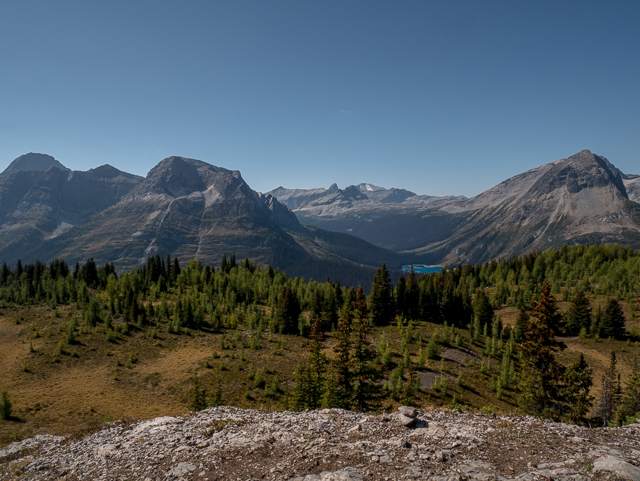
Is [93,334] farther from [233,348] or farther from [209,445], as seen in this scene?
[209,445]

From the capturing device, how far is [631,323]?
86.0 m

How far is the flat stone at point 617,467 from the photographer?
12704 mm

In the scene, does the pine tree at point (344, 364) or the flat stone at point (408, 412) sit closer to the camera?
the flat stone at point (408, 412)

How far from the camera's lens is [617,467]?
44.1ft

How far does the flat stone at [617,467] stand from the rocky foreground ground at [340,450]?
0.12 feet

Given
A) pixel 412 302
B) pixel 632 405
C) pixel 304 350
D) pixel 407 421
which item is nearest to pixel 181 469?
pixel 407 421

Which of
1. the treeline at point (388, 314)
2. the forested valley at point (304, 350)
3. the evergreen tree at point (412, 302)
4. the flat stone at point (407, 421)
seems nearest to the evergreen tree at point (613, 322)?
the treeline at point (388, 314)

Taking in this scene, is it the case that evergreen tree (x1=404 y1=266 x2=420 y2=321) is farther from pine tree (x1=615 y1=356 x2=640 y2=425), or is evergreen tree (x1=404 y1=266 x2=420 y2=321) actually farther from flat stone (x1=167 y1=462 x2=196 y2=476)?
flat stone (x1=167 y1=462 x2=196 y2=476)

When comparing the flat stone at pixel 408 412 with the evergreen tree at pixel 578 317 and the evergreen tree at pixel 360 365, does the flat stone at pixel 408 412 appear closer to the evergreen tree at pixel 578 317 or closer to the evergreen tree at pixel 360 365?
the evergreen tree at pixel 360 365

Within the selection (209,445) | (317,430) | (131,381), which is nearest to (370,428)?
(317,430)

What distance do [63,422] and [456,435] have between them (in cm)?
4410

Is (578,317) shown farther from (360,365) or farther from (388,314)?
(360,365)

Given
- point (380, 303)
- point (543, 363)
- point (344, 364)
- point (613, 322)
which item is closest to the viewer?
point (543, 363)

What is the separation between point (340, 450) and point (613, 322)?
93.4m
